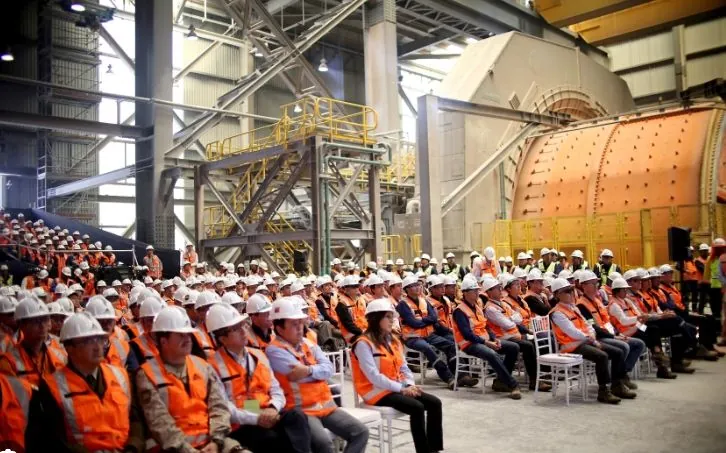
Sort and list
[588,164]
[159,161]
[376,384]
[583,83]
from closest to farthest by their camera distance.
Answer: [376,384], [588,164], [159,161], [583,83]

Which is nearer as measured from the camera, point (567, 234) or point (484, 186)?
point (567, 234)

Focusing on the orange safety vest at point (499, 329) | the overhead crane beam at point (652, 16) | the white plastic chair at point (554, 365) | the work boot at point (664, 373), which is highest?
the overhead crane beam at point (652, 16)

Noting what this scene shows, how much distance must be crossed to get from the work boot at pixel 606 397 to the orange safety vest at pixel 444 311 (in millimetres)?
2642


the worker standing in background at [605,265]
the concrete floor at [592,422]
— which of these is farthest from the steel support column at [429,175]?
the concrete floor at [592,422]

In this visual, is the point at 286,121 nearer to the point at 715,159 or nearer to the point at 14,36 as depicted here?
the point at 715,159

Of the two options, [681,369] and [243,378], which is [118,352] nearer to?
[243,378]

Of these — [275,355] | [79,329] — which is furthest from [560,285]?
[79,329]

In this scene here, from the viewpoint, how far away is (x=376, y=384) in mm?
5406

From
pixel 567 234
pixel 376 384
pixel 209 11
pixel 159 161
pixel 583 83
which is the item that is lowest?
pixel 376 384

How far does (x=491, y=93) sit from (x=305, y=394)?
57.1 feet

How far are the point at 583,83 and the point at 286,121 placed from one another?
43.6 feet

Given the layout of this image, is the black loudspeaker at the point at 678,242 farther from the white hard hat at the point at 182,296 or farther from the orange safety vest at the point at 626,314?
the white hard hat at the point at 182,296

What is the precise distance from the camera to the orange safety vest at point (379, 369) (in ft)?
17.9

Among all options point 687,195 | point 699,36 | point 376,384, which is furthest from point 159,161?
point 699,36
